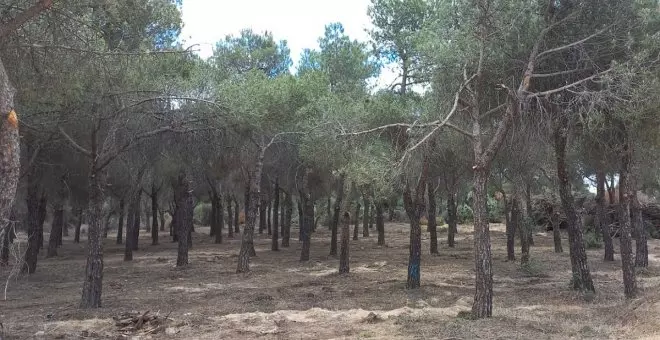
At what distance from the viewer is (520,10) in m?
11.0

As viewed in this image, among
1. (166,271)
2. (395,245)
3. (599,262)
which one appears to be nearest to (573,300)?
(599,262)

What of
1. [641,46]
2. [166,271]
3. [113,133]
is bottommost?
[166,271]

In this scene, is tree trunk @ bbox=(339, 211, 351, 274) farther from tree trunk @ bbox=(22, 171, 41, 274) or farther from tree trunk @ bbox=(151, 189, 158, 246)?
tree trunk @ bbox=(151, 189, 158, 246)

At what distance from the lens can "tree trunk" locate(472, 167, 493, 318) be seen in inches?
384

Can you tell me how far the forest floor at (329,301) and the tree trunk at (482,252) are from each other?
39 centimetres

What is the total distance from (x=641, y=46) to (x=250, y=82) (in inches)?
392

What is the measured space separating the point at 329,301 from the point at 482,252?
5.13 meters

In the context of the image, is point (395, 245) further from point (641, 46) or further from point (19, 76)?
point (19, 76)

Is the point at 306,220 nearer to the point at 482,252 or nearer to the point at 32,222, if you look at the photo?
the point at 32,222

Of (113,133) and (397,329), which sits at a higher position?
(113,133)

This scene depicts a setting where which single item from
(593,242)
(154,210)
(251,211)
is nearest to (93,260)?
(251,211)

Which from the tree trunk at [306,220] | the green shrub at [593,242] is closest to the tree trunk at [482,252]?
the tree trunk at [306,220]

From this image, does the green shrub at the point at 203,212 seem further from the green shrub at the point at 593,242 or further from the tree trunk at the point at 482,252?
the tree trunk at the point at 482,252

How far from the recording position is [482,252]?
9766mm
